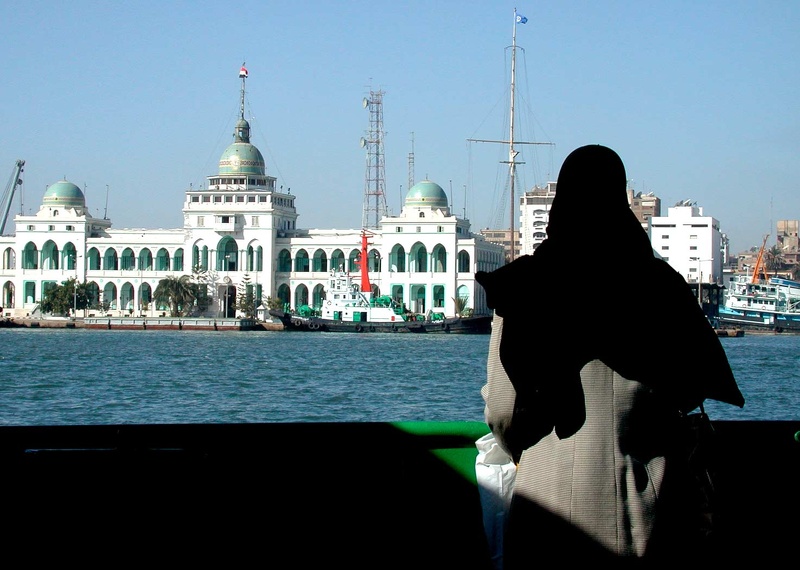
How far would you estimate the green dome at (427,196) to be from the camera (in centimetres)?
8550

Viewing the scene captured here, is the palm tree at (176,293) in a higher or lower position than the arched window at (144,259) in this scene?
lower

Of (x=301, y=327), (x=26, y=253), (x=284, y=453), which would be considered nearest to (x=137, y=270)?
(x=26, y=253)

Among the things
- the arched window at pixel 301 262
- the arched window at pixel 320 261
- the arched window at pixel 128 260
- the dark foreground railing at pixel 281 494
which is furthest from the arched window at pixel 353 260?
the dark foreground railing at pixel 281 494

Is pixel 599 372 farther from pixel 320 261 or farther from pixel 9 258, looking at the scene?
pixel 9 258

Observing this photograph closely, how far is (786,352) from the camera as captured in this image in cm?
5312

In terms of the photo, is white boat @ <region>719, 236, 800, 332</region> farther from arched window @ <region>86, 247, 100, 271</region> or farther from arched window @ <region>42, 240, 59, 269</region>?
arched window @ <region>42, 240, 59, 269</region>

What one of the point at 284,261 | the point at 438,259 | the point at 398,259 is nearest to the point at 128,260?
the point at 284,261

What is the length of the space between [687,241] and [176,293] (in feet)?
153

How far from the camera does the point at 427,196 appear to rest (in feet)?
282

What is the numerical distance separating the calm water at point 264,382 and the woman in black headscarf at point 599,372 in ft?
61.8

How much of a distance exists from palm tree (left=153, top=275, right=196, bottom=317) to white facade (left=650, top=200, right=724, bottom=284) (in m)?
42.2

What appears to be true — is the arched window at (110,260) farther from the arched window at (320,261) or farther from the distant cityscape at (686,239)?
the distant cityscape at (686,239)

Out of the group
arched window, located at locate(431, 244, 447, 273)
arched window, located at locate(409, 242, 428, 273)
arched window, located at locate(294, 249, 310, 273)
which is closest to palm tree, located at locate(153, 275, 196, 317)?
arched window, located at locate(294, 249, 310, 273)

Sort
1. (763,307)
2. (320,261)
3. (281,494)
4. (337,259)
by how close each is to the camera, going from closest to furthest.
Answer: (281,494) < (763,307) < (337,259) < (320,261)
